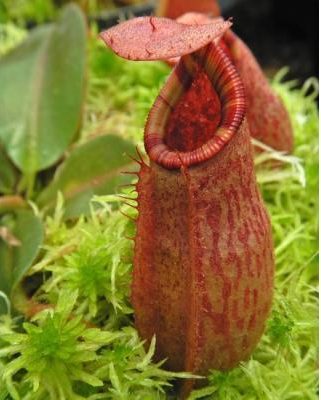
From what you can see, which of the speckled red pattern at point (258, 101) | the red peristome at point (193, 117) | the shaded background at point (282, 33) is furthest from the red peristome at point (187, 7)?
the shaded background at point (282, 33)

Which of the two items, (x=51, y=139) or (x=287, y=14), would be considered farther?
(x=287, y=14)

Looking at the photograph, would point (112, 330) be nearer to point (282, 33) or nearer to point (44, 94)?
point (44, 94)

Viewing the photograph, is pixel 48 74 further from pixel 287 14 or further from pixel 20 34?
pixel 287 14

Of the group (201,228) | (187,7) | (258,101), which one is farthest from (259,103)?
(201,228)

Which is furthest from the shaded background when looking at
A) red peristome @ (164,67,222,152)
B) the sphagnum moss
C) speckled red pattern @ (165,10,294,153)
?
red peristome @ (164,67,222,152)

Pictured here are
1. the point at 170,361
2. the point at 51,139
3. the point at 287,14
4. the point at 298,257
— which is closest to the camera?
the point at 170,361

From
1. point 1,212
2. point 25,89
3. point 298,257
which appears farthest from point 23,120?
point 298,257

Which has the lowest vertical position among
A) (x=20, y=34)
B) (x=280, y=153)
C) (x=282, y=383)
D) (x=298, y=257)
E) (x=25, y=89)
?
(x=282, y=383)
